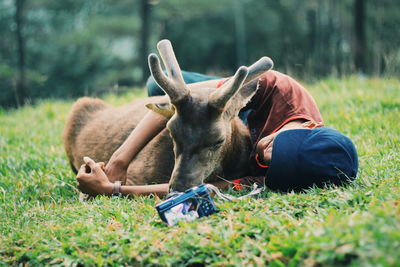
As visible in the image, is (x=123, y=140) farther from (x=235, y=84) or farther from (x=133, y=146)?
(x=235, y=84)

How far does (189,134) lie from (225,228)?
1017 millimetres

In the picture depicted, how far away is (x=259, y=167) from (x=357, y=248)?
2152mm

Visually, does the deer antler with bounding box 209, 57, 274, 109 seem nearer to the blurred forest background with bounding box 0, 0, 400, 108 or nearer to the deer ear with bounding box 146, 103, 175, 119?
the deer ear with bounding box 146, 103, 175, 119

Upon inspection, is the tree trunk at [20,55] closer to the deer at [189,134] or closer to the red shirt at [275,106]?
the deer at [189,134]

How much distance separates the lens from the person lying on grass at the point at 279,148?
404 cm

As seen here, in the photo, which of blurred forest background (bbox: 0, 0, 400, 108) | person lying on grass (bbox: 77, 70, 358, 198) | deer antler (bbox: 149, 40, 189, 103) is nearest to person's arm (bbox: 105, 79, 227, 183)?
person lying on grass (bbox: 77, 70, 358, 198)

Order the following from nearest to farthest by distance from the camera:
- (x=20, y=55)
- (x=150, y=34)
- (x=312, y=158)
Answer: (x=312, y=158)
(x=20, y=55)
(x=150, y=34)

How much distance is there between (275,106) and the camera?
481cm

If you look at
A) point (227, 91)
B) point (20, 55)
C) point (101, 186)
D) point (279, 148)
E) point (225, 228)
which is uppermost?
point (227, 91)

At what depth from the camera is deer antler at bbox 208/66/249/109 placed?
405cm

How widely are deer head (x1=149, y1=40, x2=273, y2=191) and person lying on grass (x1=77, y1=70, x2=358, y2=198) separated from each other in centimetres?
45

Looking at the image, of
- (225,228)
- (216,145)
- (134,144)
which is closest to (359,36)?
(134,144)

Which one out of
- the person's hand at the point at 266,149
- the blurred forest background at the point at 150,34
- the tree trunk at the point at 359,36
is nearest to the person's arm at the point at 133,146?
the person's hand at the point at 266,149

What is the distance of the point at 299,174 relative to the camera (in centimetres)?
408
